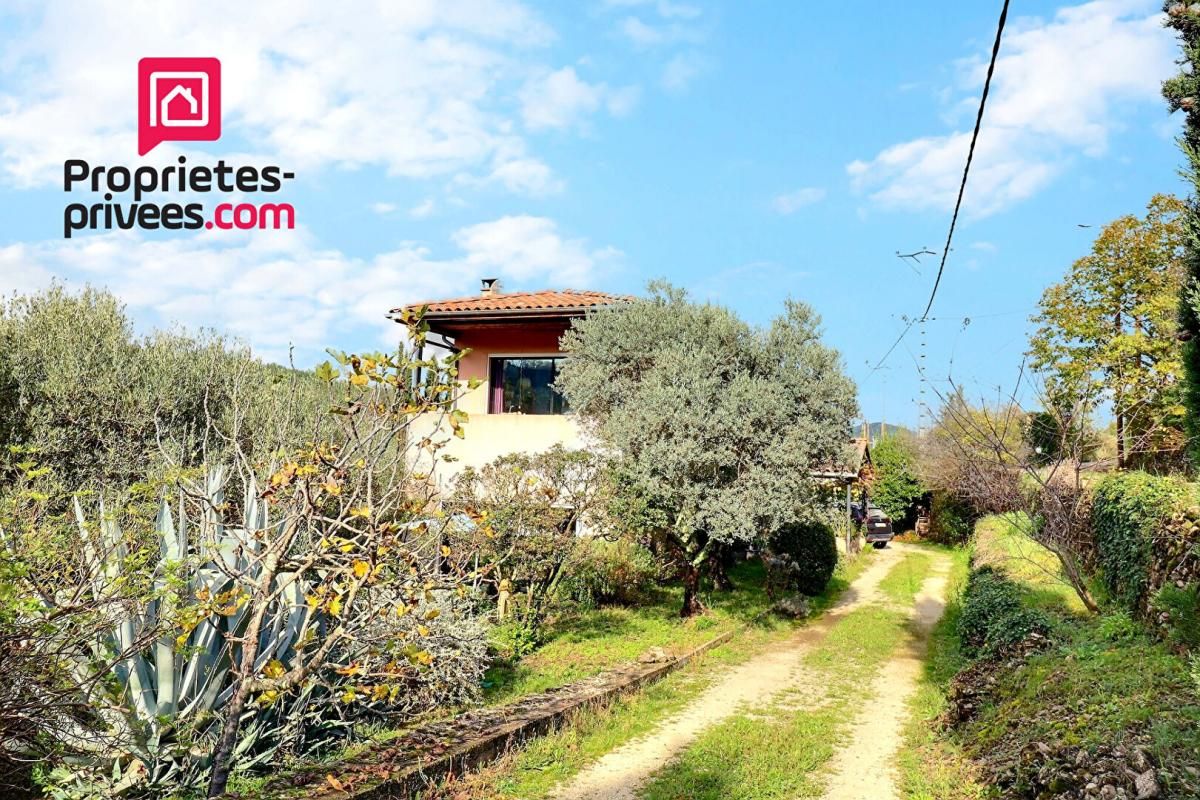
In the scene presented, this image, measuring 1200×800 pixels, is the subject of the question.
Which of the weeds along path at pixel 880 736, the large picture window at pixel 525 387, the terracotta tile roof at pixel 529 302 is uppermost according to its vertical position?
the terracotta tile roof at pixel 529 302

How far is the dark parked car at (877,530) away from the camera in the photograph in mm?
34312

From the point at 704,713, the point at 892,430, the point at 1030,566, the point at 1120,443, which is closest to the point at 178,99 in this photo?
the point at 704,713

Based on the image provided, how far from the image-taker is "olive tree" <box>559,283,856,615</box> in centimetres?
Answer: 1298

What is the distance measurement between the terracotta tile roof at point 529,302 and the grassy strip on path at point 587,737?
838cm

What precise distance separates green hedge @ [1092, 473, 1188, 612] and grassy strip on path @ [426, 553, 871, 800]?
17.6 ft

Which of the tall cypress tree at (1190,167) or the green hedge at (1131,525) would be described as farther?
the green hedge at (1131,525)

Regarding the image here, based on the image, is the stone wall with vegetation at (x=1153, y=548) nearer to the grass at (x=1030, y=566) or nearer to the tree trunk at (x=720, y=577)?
the grass at (x=1030, y=566)

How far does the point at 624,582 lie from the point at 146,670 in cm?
1059

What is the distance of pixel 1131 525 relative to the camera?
9789 mm

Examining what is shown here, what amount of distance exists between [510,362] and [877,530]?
Result: 22676 mm

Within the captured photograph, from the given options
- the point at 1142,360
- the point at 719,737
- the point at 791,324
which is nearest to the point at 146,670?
the point at 719,737

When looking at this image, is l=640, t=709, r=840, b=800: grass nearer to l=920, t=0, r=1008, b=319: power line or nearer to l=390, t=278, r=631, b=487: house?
l=920, t=0, r=1008, b=319: power line

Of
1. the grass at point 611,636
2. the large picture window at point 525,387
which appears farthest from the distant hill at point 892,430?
the large picture window at point 525,387

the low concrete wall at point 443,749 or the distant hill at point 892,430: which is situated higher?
the distant hill at point 892,430
